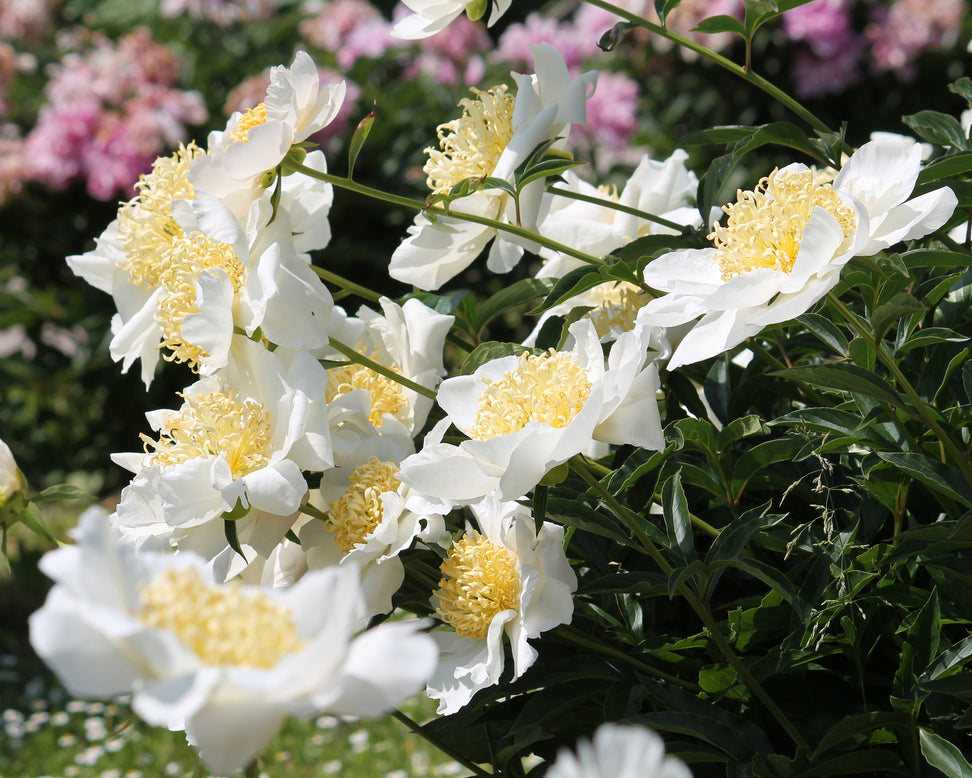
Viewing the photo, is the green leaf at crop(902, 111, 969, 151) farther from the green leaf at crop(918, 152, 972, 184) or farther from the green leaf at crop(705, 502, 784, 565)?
the green leaf at crop(705, 502, 784, 565)

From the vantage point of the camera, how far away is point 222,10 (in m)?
4.15

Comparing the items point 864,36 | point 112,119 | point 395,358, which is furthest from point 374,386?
point 864,36

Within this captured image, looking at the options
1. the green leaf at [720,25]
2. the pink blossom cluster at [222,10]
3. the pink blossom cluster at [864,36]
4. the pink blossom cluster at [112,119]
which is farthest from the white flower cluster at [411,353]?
the pink blossom cluster at [222,10]

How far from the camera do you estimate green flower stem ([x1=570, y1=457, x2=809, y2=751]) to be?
2.46ft

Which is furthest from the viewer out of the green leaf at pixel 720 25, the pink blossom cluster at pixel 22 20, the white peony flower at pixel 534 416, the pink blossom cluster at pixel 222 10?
the pink blossom cluster at pixel 222 10

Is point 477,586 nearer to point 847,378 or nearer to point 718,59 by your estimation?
point 847,378

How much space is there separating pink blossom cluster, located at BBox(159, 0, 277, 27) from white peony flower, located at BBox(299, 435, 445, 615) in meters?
→ 3.60

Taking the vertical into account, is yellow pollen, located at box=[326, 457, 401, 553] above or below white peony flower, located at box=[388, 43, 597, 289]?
below

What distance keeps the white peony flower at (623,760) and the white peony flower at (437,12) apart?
71 centimetres

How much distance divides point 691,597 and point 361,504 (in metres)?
0.25

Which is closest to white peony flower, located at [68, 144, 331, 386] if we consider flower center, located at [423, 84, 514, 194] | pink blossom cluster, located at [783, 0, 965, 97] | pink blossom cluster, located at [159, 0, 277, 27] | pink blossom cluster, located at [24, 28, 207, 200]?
flower center, located at [423, 84, 514, 194]

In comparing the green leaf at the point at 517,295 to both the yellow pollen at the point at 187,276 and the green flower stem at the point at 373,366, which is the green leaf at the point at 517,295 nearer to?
the green flower stem at the point at 373,366

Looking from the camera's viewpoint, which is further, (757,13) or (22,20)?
(22,20)

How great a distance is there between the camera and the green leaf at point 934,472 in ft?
2.49
